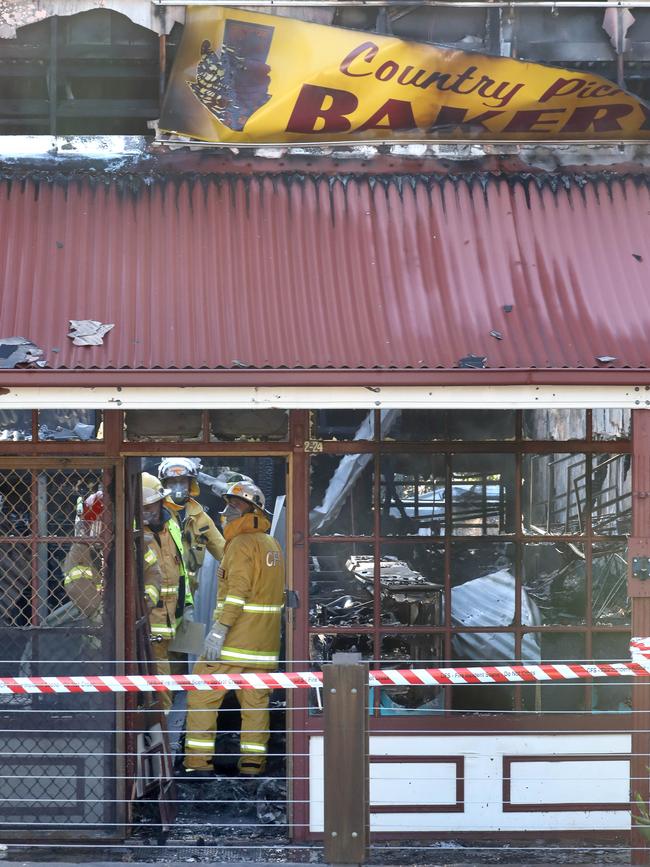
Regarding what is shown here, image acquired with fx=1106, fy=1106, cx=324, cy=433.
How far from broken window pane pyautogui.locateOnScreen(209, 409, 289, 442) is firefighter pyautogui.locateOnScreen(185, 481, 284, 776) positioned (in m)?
1.62

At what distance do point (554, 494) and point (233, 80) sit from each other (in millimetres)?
3397

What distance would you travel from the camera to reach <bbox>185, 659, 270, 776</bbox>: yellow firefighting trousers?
8109mm

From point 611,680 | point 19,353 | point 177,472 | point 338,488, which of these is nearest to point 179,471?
point 177,472

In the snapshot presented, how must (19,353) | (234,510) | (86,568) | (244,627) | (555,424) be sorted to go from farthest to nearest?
1. (234,510)
2. (244,627)
3. (555,424)
4. (86,568)
5. (19,353)

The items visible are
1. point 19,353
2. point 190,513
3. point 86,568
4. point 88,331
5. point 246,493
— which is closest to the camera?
point 19,353

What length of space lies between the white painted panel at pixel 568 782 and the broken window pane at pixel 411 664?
631 millimetres

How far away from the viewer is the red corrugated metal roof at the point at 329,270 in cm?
621

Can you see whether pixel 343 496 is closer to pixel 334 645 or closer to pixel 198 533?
pixel 334 645

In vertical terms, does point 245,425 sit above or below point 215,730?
above

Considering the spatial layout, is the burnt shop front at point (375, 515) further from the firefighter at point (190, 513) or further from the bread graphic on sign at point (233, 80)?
the firefighter at point (190, 513)

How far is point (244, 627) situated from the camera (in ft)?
27.4

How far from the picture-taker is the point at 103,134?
750 centimetres

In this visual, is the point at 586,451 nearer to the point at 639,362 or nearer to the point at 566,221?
the point at 639,362

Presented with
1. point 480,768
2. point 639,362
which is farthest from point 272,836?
point 639,362
